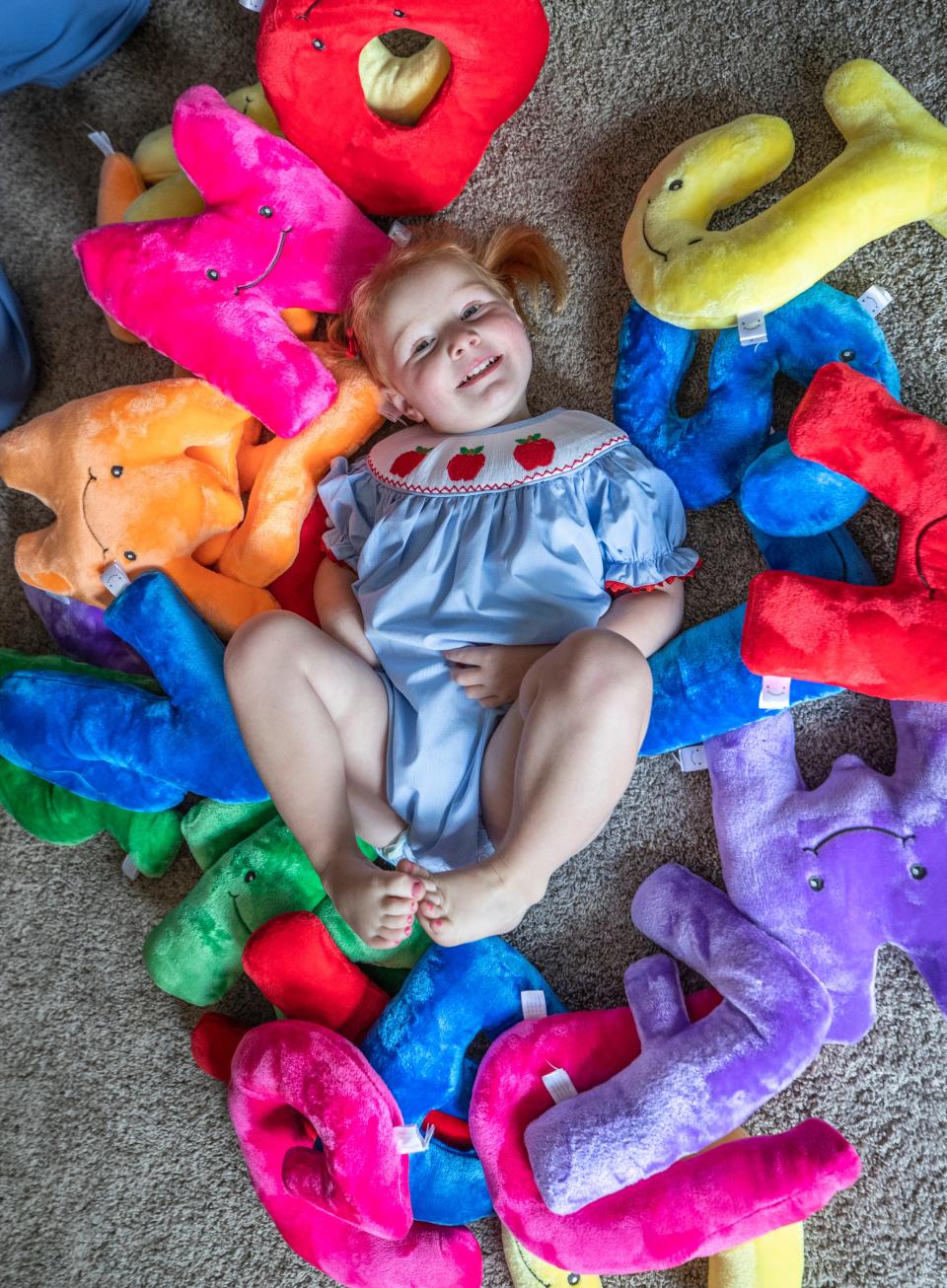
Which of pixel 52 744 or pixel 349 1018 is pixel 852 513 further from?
pixel 52 744

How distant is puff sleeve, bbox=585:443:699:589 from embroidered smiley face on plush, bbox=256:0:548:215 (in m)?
0.42

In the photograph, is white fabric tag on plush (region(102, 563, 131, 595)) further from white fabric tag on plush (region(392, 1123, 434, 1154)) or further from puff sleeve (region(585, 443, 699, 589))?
white fabric tag on plush (region(392, 1123, 434, 1154))

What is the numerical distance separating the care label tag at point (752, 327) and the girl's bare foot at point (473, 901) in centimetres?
58

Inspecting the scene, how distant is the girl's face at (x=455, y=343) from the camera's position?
106 centimetres

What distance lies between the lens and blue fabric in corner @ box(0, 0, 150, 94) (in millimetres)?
1218

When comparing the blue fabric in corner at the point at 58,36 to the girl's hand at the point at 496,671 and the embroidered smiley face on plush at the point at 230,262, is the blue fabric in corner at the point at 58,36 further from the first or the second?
the girl's hand at the point at 496,671

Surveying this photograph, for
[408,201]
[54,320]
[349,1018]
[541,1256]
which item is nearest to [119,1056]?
[349,1018]

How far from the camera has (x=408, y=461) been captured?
43.9 inches

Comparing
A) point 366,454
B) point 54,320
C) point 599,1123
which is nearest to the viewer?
point 599,1123

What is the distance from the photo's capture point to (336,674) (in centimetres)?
103

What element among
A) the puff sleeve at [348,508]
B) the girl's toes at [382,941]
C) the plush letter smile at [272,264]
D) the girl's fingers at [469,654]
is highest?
the plush letter smile at [272,264]

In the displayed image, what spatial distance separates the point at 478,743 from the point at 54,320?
0.92 m

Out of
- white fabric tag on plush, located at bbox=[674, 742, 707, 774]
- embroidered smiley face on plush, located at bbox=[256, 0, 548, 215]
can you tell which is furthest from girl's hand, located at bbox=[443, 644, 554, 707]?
embroidered smiley face on plush, located at bbox=[256, 0, 548, 215]

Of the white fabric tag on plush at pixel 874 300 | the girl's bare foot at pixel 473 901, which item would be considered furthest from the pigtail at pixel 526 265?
the girl's bare foot at pixel 473 901
